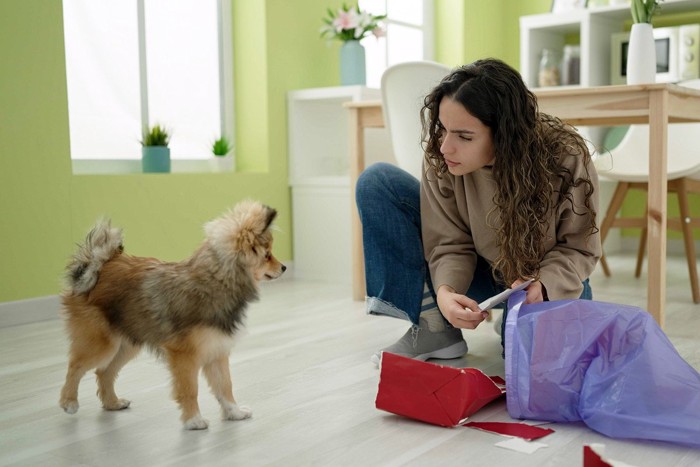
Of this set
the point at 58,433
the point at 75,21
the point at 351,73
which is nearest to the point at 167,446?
the point at 58,433

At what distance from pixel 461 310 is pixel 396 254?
1.28ft

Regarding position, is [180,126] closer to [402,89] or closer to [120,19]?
[120,19]

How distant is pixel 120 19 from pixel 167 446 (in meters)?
2.27

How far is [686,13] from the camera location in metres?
4.44

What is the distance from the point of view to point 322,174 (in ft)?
12.8

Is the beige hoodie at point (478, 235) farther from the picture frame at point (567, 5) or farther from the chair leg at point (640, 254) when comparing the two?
the picture frame at point (567, 5)

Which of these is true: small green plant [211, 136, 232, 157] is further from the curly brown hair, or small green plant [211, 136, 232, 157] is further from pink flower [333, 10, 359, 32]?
the curly brown hair

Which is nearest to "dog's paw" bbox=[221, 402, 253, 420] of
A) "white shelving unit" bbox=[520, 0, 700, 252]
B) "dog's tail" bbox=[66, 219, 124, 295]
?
"dog's tail" bbox=[66, 219, 124, 295]

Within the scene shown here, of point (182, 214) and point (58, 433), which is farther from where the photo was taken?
point (182, 214)

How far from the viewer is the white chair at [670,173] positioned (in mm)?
3010

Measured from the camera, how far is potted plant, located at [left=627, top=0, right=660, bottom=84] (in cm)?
259

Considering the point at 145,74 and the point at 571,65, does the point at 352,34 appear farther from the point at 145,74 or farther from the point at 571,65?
the point at 571,65

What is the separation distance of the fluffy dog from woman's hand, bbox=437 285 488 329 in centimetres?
36

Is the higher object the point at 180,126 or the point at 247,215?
the point at 180,126
